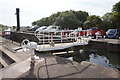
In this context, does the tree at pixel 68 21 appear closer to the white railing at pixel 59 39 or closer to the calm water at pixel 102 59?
the calm water at pixel 102 59

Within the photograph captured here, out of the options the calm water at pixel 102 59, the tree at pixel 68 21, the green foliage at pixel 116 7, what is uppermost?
the green foliage at pixel 116 7

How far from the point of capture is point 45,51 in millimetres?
8031

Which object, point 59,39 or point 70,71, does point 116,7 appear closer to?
point 59,39

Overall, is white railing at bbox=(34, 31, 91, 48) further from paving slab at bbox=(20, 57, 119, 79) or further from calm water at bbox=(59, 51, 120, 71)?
paving slab at bbox=(20, 57, 119, 79)

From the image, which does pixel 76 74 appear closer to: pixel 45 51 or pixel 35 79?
pixel 35 79

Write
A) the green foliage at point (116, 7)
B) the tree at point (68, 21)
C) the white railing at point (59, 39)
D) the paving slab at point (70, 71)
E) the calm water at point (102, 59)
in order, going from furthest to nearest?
1. the tree at point (68, 21)
2. the green foliage at point (116, 7)
3. the calm water at point (102, 59)
4. the white railing at point (59, 39)
5. the paving slab at point (70, 71)

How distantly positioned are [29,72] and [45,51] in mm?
3512

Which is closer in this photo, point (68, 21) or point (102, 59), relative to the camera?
point (102, 59)

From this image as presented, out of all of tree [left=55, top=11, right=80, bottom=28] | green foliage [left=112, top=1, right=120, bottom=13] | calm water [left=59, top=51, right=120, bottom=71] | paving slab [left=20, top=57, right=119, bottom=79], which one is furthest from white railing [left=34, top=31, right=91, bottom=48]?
tree [left=55, top=11, right=80, bottom=28]

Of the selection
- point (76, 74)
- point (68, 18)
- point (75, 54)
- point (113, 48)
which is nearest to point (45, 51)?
point (75, 54)

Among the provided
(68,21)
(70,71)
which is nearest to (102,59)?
(70,71)

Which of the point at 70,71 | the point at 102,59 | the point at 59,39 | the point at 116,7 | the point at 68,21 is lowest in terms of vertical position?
the point at 102,59

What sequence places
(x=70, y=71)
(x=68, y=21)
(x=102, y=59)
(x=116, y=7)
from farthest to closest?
(x=68, y=21) < (x=116, y=7) < (x=102, y=59) < (x=70, y=71)

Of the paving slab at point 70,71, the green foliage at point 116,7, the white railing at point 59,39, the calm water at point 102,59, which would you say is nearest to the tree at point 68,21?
the green foliage at point 116,7
